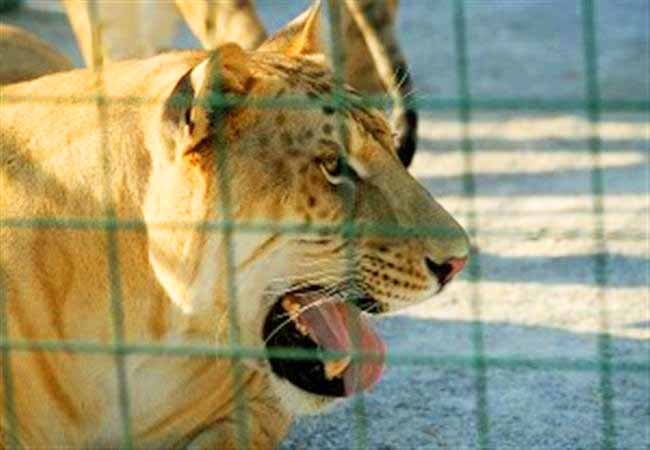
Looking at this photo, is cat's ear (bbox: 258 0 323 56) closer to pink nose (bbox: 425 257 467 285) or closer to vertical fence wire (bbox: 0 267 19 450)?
pink nose (bbox: 425 257 467 285)

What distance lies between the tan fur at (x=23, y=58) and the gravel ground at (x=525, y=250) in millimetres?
782

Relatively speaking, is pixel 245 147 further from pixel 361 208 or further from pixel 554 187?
pixel 554 187

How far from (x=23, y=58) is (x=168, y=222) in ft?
3.16

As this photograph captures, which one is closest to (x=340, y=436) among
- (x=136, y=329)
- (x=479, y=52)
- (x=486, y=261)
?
(x=136, y=329)

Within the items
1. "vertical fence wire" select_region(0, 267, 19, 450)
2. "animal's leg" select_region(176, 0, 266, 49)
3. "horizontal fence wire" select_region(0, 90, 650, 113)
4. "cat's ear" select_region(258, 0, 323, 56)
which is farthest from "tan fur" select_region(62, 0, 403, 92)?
"vertical fence wire" select_region(0, 267, 19, 450)

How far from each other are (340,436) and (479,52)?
2.59m

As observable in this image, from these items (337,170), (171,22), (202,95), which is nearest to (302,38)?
(337,170)

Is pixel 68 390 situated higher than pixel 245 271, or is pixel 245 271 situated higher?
pixel 245 271

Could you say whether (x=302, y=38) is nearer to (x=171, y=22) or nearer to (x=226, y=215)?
(x=226, y=215)

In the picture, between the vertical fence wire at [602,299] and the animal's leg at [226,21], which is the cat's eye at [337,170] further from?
the animal's leg at [226,21]

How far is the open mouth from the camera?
118 inches

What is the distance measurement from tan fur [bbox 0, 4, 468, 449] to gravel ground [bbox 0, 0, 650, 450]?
0.26m

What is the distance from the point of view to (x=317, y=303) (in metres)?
2.97

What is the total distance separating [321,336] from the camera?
9.95ft
